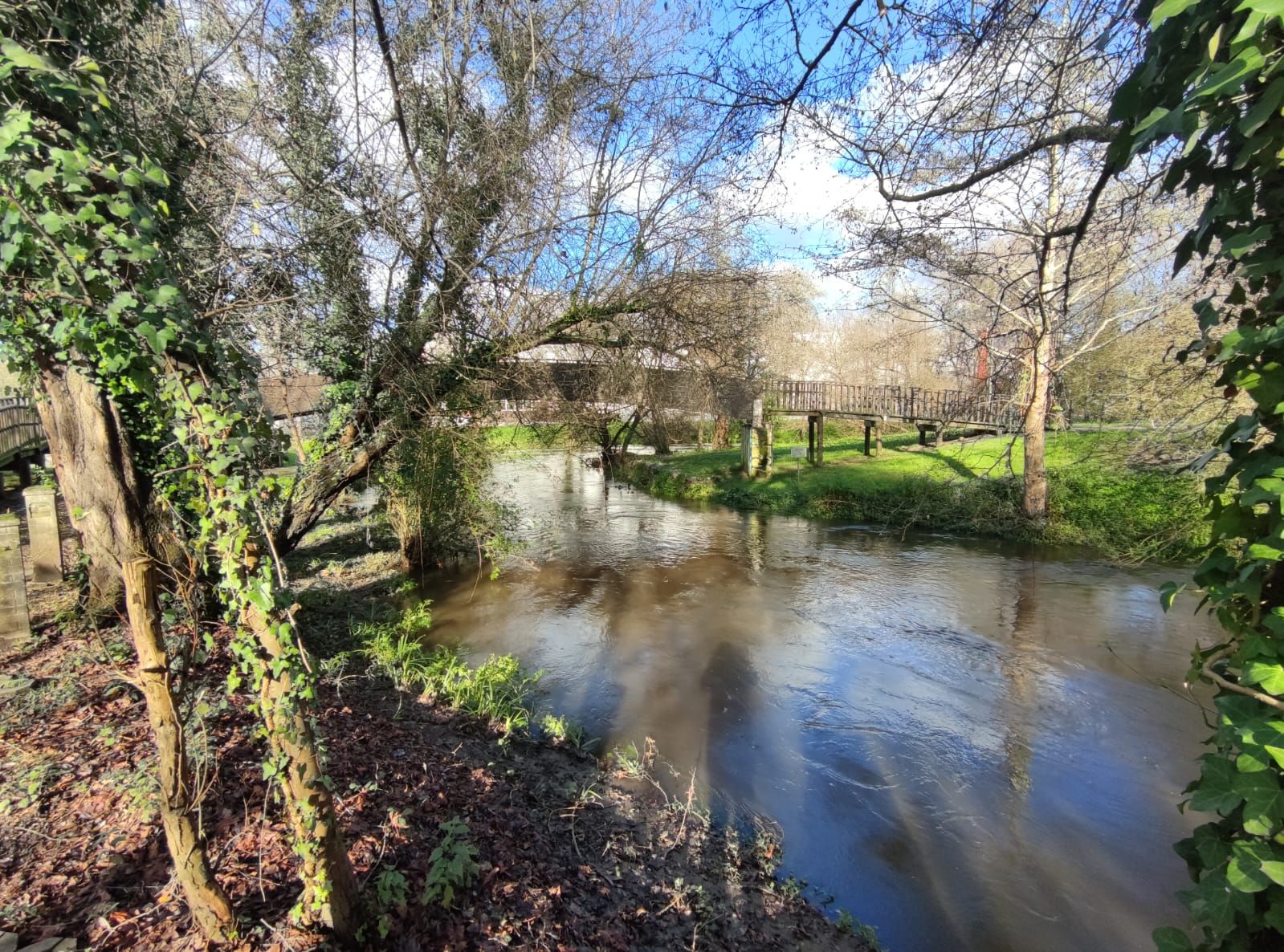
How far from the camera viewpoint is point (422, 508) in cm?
984

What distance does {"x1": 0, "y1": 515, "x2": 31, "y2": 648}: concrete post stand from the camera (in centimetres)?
518

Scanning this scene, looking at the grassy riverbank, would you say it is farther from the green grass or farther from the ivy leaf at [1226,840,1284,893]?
the ivy leaf at [1226,840,1284,893]

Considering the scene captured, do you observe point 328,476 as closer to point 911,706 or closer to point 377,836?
point 377,836

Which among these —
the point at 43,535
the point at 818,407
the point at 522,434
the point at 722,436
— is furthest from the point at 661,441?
the point at 43,535

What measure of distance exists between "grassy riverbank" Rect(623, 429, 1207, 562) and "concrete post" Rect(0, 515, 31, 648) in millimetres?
9532

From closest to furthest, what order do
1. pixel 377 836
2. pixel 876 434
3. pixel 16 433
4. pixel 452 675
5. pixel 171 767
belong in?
pixel 171 767, pixel 377 836, pixel 452 675, pixel 16 433, pixel 876 434

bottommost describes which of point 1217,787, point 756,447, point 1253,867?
point 756,447

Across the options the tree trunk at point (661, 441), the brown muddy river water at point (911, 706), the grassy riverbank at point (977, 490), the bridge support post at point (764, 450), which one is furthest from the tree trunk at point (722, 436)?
the brown muddy river water at point (911, 706)

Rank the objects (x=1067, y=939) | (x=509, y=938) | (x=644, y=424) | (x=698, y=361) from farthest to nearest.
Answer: (x=644, y=424) → (x=698, y=361) → (x=1067, y=939) → (x=509, y=938)

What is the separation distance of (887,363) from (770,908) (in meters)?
26.8

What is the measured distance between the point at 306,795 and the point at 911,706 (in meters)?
6.00

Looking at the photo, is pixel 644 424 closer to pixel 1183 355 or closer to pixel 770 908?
pixel 770 908

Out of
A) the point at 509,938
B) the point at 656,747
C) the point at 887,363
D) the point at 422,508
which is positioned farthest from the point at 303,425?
the point at 887,363

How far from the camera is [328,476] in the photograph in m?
7.63
